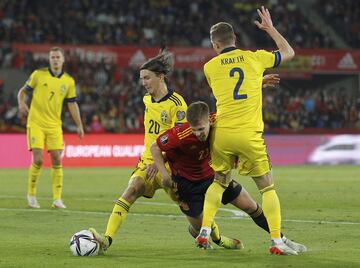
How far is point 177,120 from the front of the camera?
9625 mm

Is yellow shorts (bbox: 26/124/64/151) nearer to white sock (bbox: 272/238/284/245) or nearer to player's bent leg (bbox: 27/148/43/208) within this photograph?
player's bent leg (bbox: 27/148/43/208)

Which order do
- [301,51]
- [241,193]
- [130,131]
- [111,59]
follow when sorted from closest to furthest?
1. [241,193]
2. [130,131]
3. [111,59]
4. [301,51]

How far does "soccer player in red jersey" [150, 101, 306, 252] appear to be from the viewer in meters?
9.09

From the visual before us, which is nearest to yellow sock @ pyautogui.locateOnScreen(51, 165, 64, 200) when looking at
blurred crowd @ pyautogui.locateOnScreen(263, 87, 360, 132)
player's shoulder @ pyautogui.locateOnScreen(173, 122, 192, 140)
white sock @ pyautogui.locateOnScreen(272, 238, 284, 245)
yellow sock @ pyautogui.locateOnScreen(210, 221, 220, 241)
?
yellow sock @ pyautogui.locateOnScreen(210, 221, 220, 241)

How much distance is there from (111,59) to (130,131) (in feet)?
13.9

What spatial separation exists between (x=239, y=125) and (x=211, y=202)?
31.2 inches

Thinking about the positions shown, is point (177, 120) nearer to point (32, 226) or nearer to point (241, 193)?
point (241, 193)

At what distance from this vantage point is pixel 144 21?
39219 mm

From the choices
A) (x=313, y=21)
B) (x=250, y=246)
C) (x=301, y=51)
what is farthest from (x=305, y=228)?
(x=313, y=21)

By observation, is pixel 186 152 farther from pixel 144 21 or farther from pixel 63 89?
pixel 144 21

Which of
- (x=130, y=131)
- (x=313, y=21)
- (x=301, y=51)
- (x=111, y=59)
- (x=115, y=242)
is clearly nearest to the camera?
(x=115, y=242)

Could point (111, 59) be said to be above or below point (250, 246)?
above

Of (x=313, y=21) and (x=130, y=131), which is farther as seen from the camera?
(x=313, y=21)

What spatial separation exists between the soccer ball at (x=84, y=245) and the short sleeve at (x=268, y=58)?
2.40 meters
